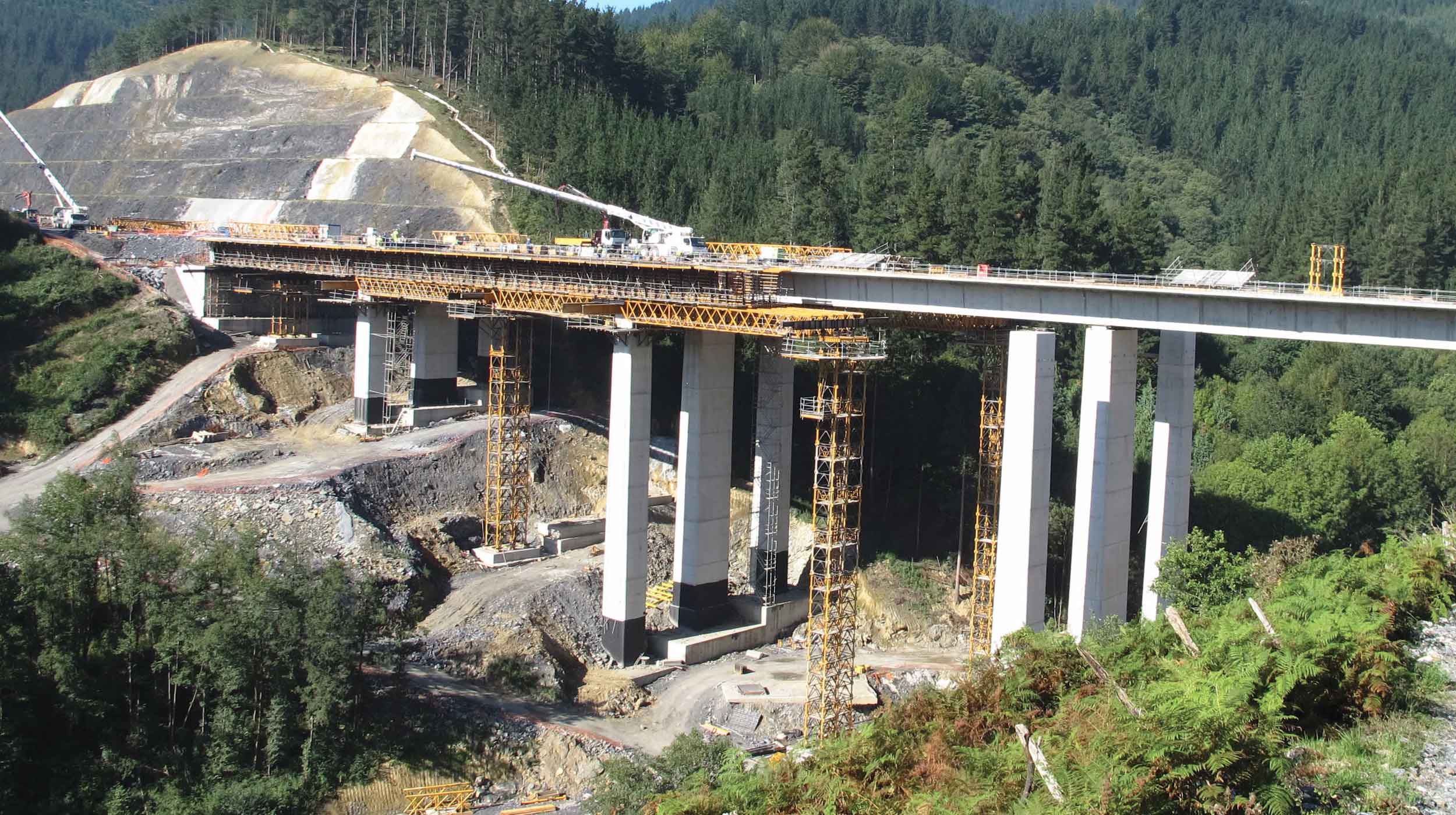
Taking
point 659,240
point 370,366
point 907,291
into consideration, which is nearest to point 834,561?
point 907,291

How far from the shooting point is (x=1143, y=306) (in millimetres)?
41844

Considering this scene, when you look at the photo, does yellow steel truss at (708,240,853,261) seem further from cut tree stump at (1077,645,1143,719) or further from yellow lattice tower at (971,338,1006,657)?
cut tree stump at (1077,645,1143,719)

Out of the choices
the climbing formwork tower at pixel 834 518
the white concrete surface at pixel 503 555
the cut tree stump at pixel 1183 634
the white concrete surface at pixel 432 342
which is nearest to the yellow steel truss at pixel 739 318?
the climbing formwork tower at pixel 834 518

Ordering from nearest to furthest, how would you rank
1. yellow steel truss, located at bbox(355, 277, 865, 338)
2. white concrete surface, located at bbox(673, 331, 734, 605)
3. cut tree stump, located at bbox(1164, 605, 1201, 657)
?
cut tree stump, located at bbox(1164, 605, 1201, 657) < yellow steel truss, located at bbox(355, 277, 865, 338) < white concrete surface, located at bbox(673, 331, 734, 605)

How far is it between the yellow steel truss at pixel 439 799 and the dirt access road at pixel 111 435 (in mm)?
22262

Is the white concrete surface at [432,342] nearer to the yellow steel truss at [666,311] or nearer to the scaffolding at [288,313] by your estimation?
the yellow steel truss at [666,311]

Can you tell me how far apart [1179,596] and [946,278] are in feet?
42.2

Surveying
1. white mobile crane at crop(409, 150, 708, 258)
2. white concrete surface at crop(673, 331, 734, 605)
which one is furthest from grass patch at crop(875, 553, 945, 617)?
white mobile crane at crop(409, 150, 708, 258)

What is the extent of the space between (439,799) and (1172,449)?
26222 millimetres

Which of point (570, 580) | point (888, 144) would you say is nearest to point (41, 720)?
point (570, 580)

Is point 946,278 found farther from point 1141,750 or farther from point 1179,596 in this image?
point 1141,750

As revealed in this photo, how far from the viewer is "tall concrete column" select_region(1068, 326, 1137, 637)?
43219 mm

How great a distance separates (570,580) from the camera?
5484 cm

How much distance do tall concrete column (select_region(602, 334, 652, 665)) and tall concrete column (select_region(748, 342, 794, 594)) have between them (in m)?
5.73
